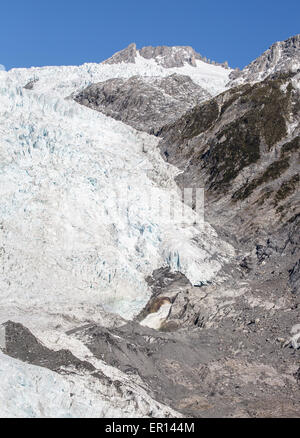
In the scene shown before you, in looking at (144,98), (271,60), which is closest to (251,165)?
(144,98)

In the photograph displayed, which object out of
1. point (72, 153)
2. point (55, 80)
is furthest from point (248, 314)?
point (55, 80)

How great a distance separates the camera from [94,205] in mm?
44750

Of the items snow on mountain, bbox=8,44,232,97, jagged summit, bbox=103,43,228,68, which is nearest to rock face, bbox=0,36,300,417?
snow on mountain, bbox=8,44,232,97

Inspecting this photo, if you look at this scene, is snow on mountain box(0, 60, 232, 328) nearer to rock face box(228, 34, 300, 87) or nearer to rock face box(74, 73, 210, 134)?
rock face box(74, 73, 210, 134)

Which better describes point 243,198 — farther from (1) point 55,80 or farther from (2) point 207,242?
(1) point 55,80

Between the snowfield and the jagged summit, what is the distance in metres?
97.4

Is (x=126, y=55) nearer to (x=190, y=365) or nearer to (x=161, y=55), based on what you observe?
(x=161, y=55)

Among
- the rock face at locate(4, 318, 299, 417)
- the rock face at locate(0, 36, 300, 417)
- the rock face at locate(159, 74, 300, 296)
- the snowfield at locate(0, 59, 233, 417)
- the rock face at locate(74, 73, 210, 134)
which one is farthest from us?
the rock face at locate(74, 73, 210, 134)

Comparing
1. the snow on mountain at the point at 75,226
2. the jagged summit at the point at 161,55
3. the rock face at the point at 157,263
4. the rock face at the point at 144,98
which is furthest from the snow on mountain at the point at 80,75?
the snow on mountain at the point at 75,226

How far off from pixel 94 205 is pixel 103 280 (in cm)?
728

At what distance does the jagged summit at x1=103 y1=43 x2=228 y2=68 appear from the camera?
149m

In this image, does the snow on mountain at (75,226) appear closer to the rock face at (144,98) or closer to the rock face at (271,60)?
the rock face at (144,98)

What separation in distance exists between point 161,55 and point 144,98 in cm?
5827

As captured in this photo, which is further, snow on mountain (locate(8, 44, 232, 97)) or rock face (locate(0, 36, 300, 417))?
snow on mountain (locate(8, 44, 232, 97))
